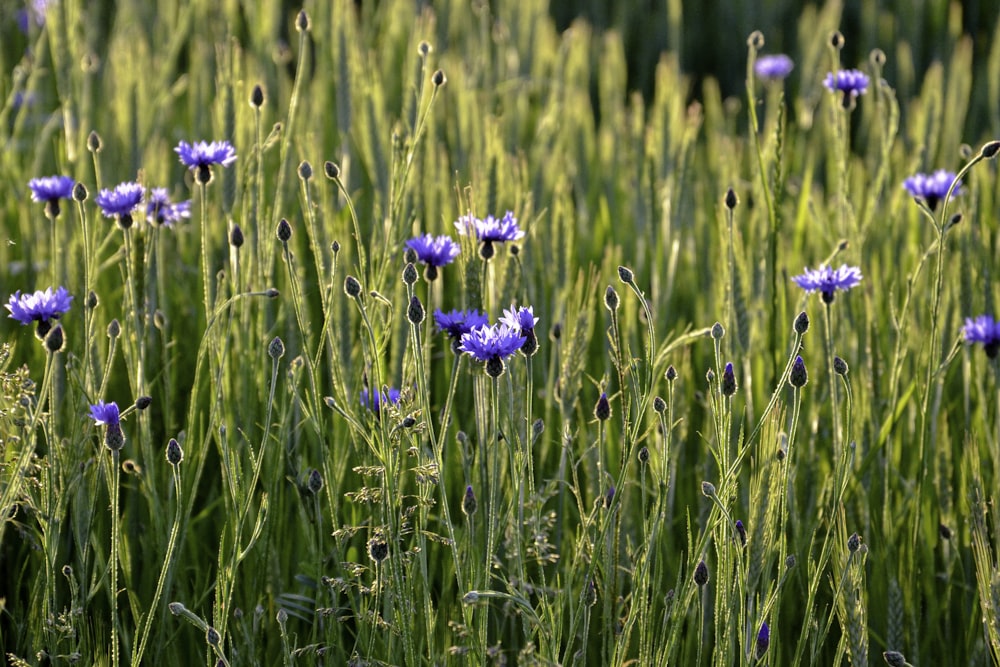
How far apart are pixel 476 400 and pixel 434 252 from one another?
10.6 inches

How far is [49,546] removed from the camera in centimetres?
116

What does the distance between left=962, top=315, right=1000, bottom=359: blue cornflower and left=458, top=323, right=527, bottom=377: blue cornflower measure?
2.16 feet

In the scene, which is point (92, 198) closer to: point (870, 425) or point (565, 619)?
point (565, 619)

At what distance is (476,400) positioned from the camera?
122cm

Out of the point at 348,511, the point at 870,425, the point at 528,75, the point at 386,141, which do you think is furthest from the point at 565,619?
the point at 528,75

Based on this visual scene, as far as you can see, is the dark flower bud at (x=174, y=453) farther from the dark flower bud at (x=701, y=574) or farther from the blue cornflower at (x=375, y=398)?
the dark flower bud at (x=701, y=574)

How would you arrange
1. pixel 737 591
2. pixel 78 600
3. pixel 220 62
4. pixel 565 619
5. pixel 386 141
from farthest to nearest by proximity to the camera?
1. pixel 386 141
2. pixel 220 62
3. pixel 565 619
4. pixel 78 600
5. pixel 737 591

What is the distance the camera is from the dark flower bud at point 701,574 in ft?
3.57

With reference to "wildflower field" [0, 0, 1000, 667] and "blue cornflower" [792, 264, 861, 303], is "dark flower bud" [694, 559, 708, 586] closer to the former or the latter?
"wildflower field" [0, 0, 1000, 667]

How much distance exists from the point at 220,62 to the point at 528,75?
1.08 meters

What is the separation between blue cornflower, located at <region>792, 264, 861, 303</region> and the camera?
140cm

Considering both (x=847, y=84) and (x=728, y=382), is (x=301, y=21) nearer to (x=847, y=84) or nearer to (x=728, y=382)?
(x=847, y=84)

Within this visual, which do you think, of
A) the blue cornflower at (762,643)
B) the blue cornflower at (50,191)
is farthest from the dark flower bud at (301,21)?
the blue cornflower at (762,643)

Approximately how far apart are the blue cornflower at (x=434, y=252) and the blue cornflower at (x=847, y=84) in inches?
28.9
